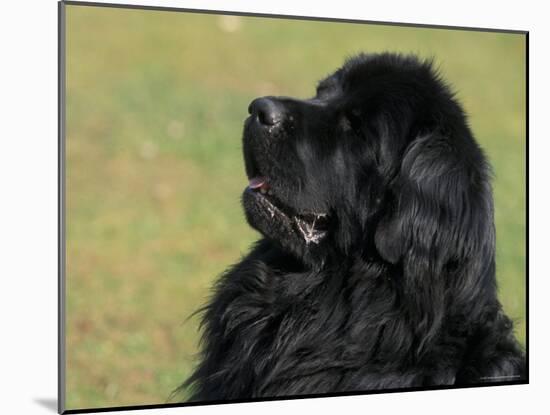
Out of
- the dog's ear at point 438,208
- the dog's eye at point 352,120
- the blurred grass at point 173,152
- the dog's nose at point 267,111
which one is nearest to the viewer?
the dog's ear at point 438,208

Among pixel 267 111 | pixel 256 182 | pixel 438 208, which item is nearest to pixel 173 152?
pixel 256 182

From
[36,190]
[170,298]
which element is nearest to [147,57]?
[170,298]

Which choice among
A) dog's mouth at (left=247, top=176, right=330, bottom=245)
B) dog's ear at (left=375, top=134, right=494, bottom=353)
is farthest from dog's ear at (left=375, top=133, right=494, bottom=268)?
dog's mouth at (left=247, top=176, right=330, bottom=245)

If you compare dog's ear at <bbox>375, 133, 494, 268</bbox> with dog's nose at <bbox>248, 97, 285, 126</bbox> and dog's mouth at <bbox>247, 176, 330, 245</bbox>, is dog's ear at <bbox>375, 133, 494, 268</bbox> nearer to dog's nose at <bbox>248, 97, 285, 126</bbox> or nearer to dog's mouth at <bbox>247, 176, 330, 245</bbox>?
dog's mouth at <bbox>247, 176, 330, 245</bbox>

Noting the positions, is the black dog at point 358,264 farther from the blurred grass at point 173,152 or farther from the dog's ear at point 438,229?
the blurred grass at point 173,152

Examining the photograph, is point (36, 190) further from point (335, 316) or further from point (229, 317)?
point (335, 316)

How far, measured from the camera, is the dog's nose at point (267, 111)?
3598 millimetres

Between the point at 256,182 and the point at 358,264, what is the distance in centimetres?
54

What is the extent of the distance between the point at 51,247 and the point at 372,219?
160 centimetres

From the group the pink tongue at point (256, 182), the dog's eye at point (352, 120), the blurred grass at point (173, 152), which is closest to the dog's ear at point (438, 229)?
the dog's eye at point (352, 120)

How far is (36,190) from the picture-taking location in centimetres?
425

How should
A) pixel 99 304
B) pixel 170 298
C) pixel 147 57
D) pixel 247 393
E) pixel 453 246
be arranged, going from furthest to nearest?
pixel 147 57 < pixel 170 298 < pixel 99 304 < pixel 247 393 < pixel 453 246

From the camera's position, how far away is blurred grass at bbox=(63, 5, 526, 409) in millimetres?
5414

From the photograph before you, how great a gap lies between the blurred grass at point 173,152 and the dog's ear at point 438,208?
1.74 meters
